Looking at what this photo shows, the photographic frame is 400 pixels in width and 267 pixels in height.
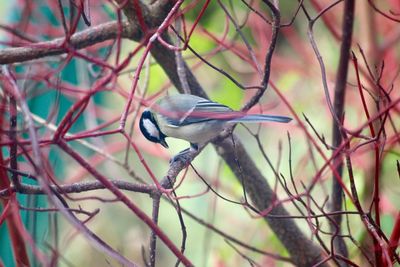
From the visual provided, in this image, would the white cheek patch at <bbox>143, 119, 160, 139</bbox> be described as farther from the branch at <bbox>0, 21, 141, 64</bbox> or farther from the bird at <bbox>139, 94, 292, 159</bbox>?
the branch at <bbox>0, 21, 141, 64</bbox>

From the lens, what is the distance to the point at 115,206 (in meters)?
2.52

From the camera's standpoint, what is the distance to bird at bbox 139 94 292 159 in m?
1.20

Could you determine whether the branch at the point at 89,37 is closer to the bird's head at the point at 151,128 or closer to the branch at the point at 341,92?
the bird's head at the point at 151,128

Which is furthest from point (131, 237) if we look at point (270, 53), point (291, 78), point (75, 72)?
point (270, 53)

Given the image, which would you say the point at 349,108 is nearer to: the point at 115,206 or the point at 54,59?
the point at 115,206

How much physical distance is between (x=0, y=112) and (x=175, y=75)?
492mm

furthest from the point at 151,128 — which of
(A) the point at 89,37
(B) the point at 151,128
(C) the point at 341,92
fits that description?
(C) the point at 341,92

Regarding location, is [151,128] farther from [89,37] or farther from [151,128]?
[89,37]

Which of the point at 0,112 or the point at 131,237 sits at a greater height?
the point at 131,237

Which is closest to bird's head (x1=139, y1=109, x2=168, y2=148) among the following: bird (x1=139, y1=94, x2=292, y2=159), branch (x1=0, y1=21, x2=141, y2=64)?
bird (x1=139, y1=94, x2=292, y2=159)

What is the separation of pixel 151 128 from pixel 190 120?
0.09 m

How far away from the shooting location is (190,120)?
141 cm

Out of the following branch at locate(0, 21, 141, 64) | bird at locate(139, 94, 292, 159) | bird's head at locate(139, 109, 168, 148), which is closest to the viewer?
branch at locate(0, 21, 141, 64)

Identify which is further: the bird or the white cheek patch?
the white cheek patch
